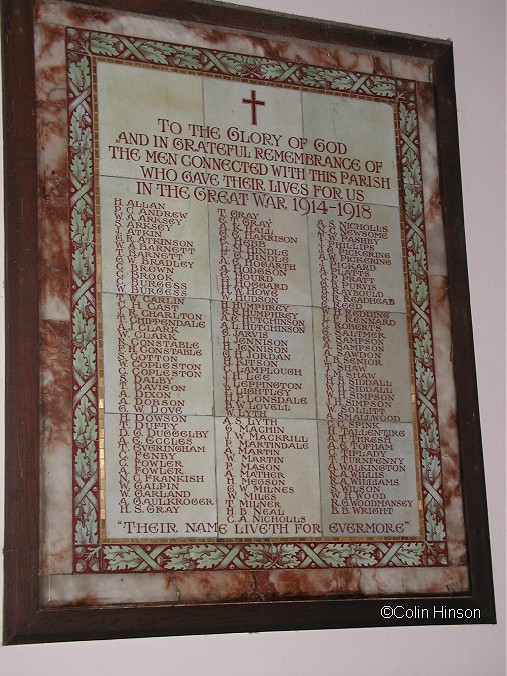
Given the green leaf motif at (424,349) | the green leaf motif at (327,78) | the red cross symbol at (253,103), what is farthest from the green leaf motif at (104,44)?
the green leaf motif at (424,349)

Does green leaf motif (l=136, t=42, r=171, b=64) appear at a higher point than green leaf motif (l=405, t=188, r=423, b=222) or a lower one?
higher

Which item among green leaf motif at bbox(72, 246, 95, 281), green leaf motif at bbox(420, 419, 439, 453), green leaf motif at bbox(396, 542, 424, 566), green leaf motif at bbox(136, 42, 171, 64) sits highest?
green leaf motif at bbox(136, 42, 171, 64)

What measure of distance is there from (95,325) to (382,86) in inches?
56.5

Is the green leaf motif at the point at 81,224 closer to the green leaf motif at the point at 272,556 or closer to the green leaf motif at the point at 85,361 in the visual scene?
the green leaf motif at the point at 85,361

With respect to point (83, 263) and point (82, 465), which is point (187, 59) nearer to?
point (83, 263)

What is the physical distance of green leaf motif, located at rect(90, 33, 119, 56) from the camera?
4.04 metres

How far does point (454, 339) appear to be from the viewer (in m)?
4.24

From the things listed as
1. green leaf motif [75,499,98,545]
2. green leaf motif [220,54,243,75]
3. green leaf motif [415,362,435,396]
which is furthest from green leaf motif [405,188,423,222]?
green leaf motif [75,499,98,545]

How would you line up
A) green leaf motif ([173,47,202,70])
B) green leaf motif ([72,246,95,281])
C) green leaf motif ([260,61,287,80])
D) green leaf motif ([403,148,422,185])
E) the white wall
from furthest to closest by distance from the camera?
green leaf motif ([403,148,422,185])
green leaf motif ([260,61,287,80])
green leaf motif ([173,47,202,70])
green leaf motif ([72,246,95,281])
the white wall

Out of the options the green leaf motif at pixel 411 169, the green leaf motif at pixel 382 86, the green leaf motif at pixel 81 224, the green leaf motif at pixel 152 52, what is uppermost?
the green leaf motif at pixel 152 52

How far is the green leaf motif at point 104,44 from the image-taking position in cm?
404

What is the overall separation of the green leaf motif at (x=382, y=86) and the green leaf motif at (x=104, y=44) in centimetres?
95

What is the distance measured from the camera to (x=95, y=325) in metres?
3.80

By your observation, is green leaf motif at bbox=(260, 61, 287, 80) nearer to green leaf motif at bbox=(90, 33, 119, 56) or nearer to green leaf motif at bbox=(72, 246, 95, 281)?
green leaf motif at bbox=(90, 33, 119, 56)
